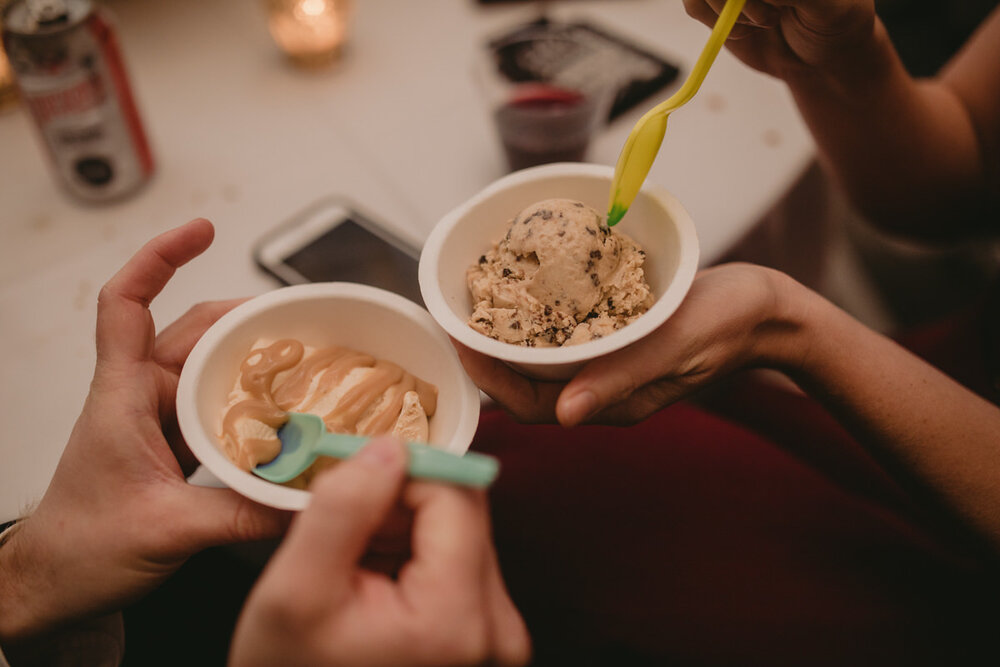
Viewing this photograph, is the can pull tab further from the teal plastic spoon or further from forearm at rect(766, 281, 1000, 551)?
forearm at rect(766, 281, 1000, 551)

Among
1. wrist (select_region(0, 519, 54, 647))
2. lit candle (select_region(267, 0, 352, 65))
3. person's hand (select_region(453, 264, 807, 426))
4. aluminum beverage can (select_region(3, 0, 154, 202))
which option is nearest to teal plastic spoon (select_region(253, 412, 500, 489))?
person's hand (select_region(453, 264, 807, 426))

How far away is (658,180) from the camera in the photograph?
1188 millimetres

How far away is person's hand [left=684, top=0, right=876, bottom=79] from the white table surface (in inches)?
8.7

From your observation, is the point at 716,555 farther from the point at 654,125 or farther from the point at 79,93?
the point at 79,93

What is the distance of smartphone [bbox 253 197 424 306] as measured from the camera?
1.04 meters

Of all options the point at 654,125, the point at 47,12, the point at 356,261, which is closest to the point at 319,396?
the point at 356,261

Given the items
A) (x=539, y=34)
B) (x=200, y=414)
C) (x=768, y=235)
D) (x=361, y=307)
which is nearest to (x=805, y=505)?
(x=768, y=235)

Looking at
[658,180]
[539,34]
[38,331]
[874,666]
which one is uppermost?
[539,34]

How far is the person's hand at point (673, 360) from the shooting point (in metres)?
0.73

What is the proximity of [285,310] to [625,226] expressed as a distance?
0.44 meters

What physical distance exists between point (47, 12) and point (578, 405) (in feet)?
3.19

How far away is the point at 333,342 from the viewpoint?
0.85 meters

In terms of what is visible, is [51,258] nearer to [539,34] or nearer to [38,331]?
[38,331]

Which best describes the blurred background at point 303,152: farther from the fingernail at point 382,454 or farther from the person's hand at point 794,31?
the fingernail at point 382,454
